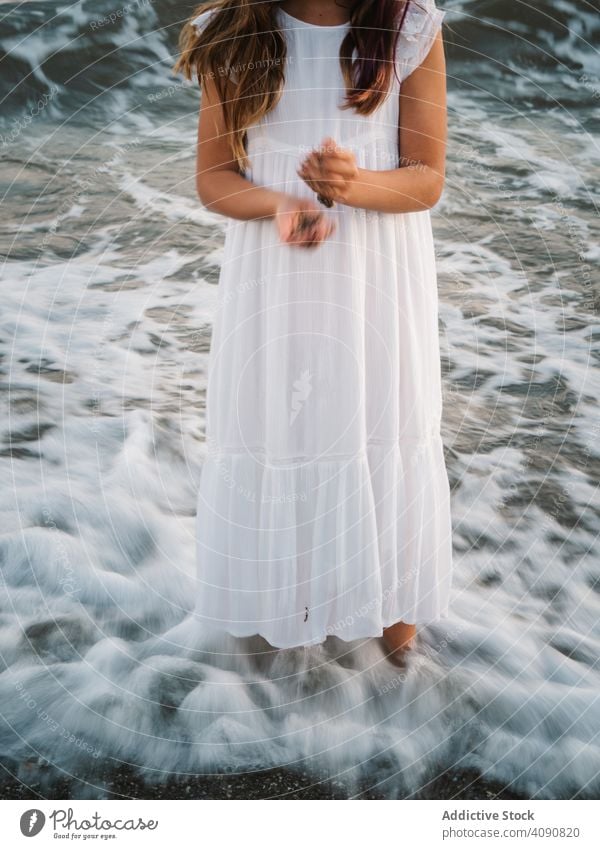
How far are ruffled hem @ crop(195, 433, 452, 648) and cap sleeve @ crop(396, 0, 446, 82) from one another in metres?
0.56

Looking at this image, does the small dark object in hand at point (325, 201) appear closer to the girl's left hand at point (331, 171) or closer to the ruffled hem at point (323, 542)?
the girl's left hand at point (331, 171)

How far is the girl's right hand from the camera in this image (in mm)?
1240

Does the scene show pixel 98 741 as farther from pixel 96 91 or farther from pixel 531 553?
pixel 96 91

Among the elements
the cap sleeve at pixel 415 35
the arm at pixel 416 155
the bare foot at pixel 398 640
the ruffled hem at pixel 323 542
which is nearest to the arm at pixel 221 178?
the arm at pixel 416 155

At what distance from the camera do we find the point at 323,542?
4.51 feet

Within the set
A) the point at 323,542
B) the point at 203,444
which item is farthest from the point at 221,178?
the point at 203,444

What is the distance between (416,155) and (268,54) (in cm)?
25

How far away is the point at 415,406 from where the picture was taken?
137cm

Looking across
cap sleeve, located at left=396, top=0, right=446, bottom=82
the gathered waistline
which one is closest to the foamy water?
the gathered waistline

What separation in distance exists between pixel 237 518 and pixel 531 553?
0.79 m

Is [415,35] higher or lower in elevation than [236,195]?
higher

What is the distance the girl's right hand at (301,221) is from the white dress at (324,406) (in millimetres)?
29

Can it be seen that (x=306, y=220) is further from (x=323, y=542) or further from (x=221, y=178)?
(x=323, y=542)

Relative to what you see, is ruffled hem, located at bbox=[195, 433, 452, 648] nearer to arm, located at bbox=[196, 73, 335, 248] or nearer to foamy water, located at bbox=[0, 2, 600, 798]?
foamy water, located at bbox=[0, 2, 600, 798]
